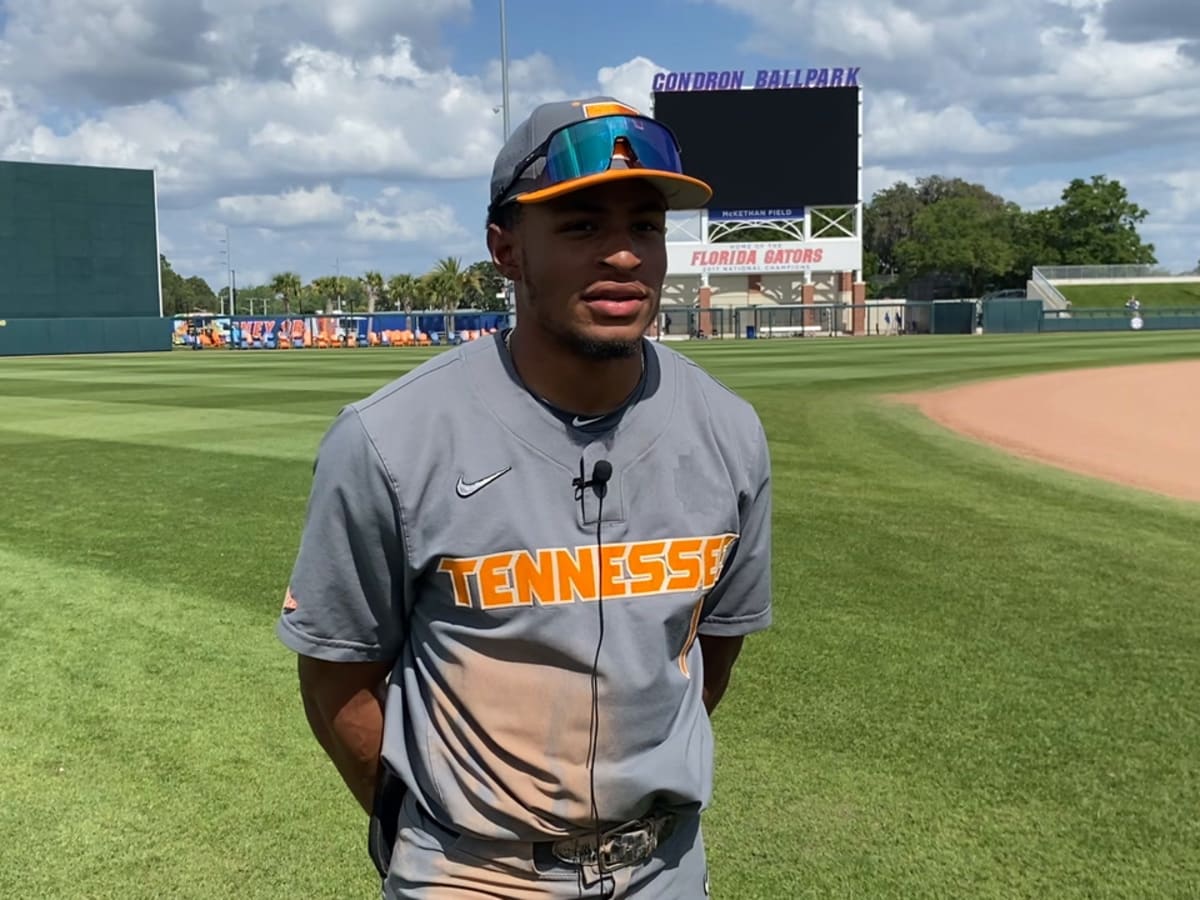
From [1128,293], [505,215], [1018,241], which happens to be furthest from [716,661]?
[1018,241]

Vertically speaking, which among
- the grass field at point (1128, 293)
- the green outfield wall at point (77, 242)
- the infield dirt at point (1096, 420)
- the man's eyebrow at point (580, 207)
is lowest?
the infield dirt at point (1096, 420)

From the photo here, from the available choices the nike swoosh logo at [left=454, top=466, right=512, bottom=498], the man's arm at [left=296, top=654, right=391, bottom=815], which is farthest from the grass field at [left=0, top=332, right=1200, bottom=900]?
the nike swoosh logo at [left=454, top=466, right=512, bottom=498]

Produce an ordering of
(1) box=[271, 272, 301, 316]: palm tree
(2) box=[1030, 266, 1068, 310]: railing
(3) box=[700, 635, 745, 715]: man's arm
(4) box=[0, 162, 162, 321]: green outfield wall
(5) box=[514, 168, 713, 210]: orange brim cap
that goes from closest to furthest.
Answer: (5) box=[514, 168, 713, 210]: orange brim cap, (3) box=[700, 635, 745, 715]: man's arm, (4) box=[0, 162, 162, 321]: green outfield wall, (2) box=[1030, 266, 1068, 310]: railing, (1) box=[271, 272, 301, 316]: palm tree

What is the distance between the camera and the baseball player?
1.92 m

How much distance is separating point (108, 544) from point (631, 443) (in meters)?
7.48

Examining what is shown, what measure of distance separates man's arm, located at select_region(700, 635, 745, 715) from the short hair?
0.95 metres

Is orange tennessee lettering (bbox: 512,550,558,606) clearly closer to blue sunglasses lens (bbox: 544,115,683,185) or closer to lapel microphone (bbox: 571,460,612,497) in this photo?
lapel microphone (bbox: 571,460,612,497)

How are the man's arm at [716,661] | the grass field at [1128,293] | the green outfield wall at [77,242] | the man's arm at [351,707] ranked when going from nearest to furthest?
the man's arm at [351,707]
the man's arm at [716,661]
the green outfield wall at [77,242]
the grass field at [1128,293]

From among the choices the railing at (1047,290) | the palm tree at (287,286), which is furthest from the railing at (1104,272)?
the palm tree at (287,286)

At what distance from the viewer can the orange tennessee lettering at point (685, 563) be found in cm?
201

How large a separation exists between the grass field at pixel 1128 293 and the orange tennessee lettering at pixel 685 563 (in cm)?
8907

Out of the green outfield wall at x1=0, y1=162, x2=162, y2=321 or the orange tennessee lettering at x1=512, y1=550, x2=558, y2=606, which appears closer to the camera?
the orange tennessee lettering at x1=512, y1=550, x2=558, y2=606

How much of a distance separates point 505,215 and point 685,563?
2.35 ft

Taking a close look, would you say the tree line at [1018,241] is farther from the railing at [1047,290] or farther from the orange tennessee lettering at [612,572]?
the orange tennessee lettering at [612,572]
